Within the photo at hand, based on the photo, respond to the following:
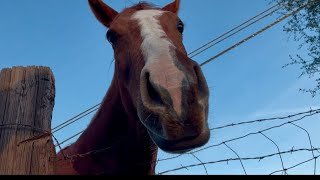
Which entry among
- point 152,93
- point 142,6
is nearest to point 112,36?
point 142,6

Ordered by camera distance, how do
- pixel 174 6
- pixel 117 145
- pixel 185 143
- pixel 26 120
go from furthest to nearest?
pixel 174 6
pixel 117 145
pixel 185 143
pixel 26 120

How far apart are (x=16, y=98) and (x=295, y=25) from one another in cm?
1377

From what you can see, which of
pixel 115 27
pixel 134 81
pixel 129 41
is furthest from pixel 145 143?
pixel 115 27

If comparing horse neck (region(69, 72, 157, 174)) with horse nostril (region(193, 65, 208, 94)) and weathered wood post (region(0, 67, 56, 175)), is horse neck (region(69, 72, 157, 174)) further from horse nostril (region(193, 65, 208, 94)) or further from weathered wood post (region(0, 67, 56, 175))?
weathered wood post (region(0, 67, 56, 175))

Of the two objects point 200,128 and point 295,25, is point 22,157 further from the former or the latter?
point 295,25

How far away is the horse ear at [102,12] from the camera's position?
14.1 ft

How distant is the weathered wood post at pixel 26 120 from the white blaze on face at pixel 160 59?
2.32 feet

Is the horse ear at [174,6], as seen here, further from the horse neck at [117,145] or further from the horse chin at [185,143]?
the horse chin at [185,143]

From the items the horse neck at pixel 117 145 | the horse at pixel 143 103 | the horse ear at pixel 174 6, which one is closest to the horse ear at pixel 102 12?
the horse at pixel 143 103

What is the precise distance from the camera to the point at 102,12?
170 inches

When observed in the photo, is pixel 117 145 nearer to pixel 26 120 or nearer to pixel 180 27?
pixel 180 27

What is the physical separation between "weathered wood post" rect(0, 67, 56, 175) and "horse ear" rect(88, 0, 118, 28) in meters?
2.27

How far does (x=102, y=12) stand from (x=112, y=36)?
82 centimetres

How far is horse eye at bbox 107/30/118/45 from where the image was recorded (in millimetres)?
3581
